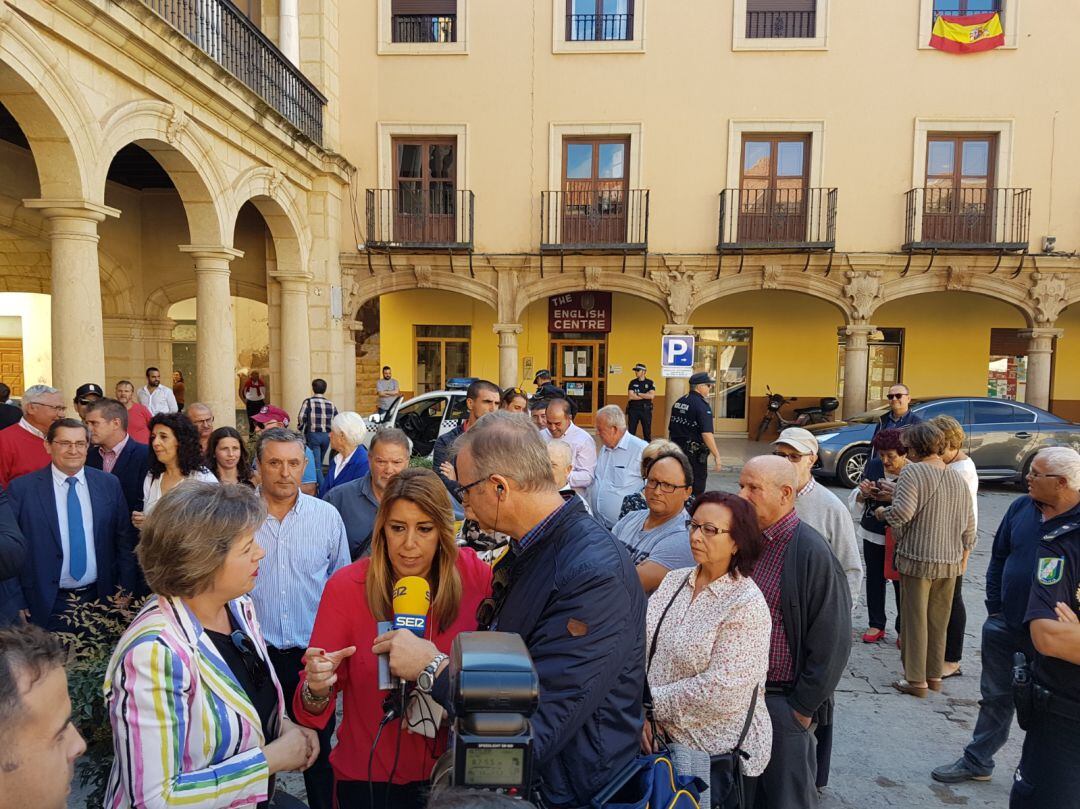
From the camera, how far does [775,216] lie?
14.7m

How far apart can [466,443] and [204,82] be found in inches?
355

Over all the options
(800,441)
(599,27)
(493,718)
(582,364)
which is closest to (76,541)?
(493,718)

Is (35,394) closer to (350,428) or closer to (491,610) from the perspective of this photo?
(350,428)

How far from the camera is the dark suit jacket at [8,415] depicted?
19.3 ft

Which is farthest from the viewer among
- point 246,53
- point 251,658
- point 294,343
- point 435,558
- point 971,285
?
point 971,285

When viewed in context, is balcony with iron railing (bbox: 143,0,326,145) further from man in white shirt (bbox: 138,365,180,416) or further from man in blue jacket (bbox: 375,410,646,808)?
man in blue jacket (bbox: 375,410,646,808)

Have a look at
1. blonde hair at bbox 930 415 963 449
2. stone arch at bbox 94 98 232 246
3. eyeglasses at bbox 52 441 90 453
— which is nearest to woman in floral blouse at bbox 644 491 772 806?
blonde hair at bbox 930 415 963 449

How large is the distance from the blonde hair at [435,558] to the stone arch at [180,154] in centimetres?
708

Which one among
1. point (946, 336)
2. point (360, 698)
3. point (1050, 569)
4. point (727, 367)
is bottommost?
point (360, 698)

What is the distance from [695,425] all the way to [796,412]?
420 inches

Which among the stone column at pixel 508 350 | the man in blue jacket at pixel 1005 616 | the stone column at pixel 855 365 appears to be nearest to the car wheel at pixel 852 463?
the stone column at pixel 855 365

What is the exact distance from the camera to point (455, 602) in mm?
1981

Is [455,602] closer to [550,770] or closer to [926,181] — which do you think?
[550,770]

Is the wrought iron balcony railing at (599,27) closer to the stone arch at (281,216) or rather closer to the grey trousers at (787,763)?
the stone arch at (281,216)
